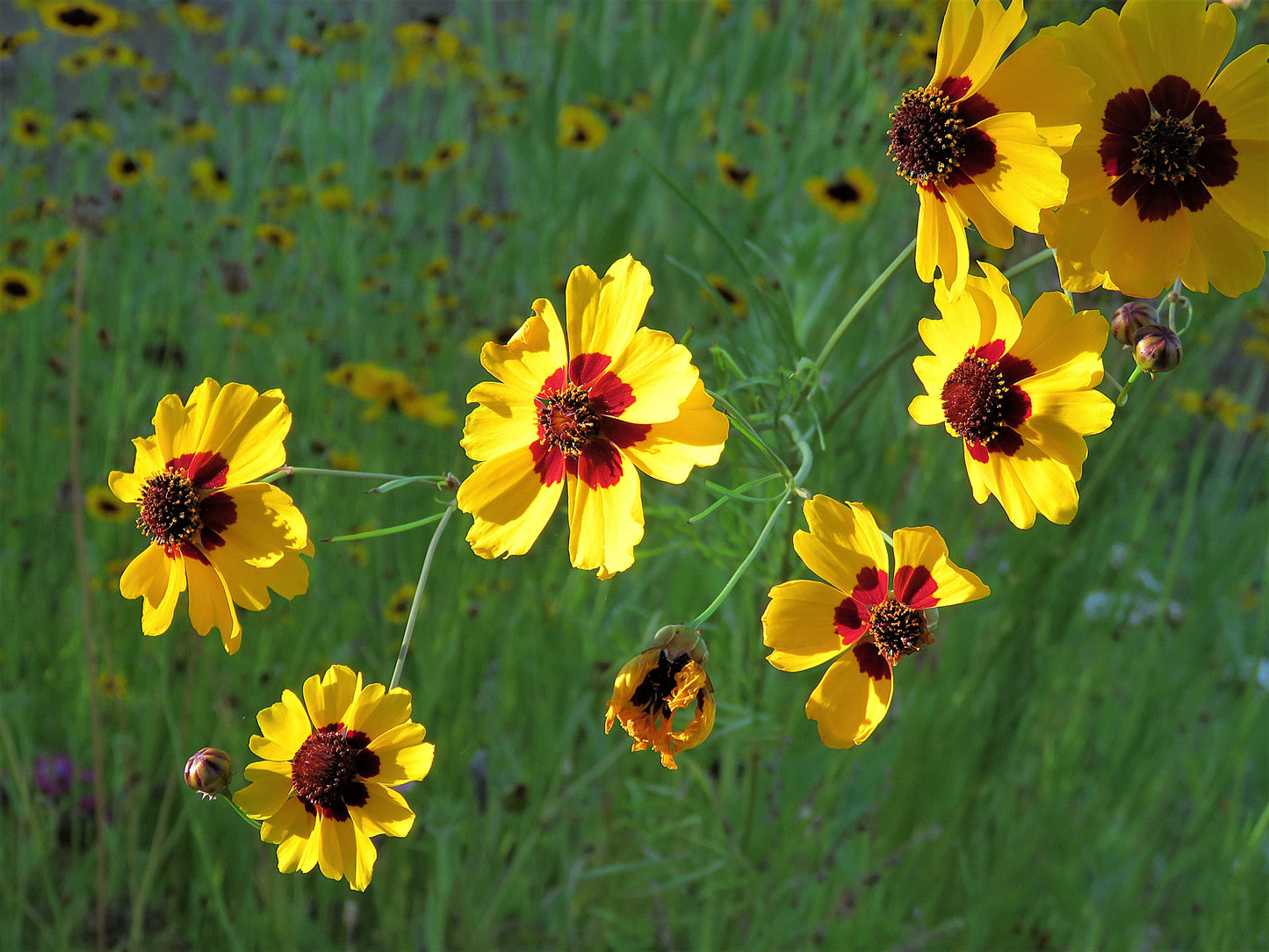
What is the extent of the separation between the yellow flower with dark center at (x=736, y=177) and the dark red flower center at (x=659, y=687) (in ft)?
4.66

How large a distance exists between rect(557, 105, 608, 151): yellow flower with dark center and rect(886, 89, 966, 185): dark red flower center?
1.48 meters

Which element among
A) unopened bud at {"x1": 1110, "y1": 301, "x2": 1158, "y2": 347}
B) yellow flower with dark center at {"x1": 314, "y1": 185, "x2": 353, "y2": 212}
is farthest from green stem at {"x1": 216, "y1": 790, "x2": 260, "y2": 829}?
yellow flower with dark center at {"x1": 314, "y1": 185, "x2": 353, "y2": 212}

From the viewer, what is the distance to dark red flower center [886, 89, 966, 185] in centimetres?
53

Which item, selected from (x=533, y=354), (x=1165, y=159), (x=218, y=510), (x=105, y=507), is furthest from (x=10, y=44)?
(x=1165, y=159)

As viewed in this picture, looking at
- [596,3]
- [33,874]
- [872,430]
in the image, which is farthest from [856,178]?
[33,874]

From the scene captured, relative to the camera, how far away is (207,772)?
546mm

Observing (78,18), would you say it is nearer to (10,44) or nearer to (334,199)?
(334,199)

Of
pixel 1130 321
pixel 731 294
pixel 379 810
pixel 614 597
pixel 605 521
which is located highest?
pixel 731 294

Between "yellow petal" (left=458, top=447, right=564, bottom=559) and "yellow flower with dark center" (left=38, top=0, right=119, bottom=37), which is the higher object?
"yellow flower with dark center" (left=38, top=0, right=119, bottom=37)

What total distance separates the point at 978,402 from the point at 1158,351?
9 centimetres

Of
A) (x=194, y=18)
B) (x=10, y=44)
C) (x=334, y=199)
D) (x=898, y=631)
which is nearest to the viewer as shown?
(x=898, y=631)

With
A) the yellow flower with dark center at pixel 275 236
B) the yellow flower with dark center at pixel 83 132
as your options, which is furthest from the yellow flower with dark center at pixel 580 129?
the yellow flower with dark center at pixel 83 132

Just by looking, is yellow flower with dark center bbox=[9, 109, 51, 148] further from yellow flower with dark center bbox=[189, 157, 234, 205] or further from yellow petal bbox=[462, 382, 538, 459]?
yellow petal bbox=[462, 382, 538, 459]

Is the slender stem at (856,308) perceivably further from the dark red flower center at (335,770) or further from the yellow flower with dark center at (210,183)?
the yellow flower with dark center at (210,183)
